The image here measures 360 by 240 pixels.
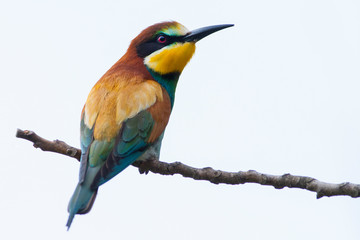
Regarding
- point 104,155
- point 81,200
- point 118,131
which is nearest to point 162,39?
point 118,131

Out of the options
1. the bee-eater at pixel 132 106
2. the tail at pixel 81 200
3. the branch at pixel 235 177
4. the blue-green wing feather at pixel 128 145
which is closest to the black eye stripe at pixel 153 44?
the bee-eater at pixel 132 106

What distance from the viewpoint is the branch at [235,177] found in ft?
9.60

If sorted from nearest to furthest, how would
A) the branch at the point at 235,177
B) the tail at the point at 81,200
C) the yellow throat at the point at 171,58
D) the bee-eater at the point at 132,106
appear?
1. the branch at the point at 235,177
2. the tail at the point at 81,200
3. the bee-eater at the point at 132,106
4. the yellow throat at the point at 171,58

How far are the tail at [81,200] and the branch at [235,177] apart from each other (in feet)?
0.91

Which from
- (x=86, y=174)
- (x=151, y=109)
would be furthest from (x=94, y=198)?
(x=151, y=109)

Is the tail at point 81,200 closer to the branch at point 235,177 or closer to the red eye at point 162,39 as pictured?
the branch at point 235,177

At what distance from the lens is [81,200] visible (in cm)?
359

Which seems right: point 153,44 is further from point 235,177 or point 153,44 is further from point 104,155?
point 235,177

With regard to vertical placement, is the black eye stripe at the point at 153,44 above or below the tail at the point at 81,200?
above

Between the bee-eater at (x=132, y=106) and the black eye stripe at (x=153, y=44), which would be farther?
the black eye stripe at (x=153, y=44)

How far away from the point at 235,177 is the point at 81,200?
1.08 m

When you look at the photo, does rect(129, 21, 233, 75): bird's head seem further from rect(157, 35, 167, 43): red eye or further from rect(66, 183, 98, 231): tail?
rect(66, 183, 98, 231): tail

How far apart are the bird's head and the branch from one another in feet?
4.19

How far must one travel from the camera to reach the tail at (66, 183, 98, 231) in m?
3.54
